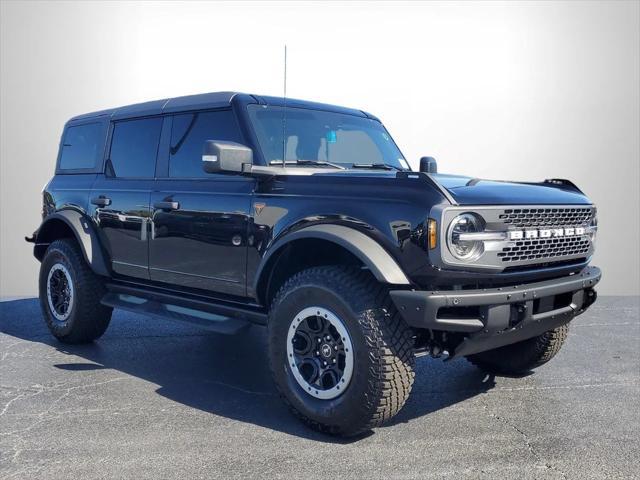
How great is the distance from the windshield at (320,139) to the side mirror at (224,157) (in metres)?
0.32

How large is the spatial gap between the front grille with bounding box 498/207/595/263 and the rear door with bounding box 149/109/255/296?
5.27 feet

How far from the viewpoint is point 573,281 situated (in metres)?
3.85

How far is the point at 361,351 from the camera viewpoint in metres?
3.43

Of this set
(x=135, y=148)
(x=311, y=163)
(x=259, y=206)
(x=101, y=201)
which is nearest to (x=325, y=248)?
(x=259, y=206)

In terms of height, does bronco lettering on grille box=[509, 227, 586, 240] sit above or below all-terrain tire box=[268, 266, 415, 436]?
above

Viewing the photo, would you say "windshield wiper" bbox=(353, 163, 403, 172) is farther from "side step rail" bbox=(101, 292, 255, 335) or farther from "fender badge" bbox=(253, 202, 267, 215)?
"side step rail" bbox=(101, 292, 255, 335)

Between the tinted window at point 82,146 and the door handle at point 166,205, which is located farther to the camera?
the tinted window at point 82,146

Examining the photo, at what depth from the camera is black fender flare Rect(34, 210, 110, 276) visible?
215 inches

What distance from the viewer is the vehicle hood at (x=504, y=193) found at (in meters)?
3.41

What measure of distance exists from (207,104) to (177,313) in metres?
1.50

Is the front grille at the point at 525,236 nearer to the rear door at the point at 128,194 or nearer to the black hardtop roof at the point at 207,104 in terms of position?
the black hardtop roof at the point at 207,104

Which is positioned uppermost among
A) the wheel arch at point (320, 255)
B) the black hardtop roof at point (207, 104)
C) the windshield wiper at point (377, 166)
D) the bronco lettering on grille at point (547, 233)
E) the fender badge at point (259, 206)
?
the black hardtop roof at point (207, 104)

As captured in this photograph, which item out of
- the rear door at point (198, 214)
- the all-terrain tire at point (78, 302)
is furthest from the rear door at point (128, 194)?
the all-terrain tire at point (78, 302)

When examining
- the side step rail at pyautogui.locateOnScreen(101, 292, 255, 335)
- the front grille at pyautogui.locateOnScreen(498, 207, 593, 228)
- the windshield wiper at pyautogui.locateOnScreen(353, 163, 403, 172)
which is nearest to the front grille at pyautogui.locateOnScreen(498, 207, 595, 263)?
the front grille at pyautogui.locateOnScreen(498, 207, 593, 228)
